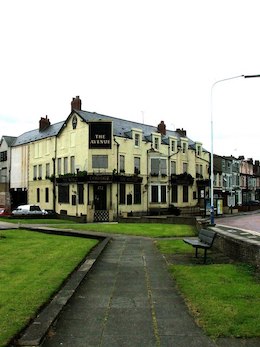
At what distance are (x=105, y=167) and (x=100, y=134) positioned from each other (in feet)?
12.1

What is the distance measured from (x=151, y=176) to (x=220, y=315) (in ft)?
134

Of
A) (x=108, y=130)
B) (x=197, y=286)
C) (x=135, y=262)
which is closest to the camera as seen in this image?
(x=197, y=286)

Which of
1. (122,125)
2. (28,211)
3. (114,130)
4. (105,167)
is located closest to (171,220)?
(105,167)

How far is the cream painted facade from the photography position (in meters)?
42.1

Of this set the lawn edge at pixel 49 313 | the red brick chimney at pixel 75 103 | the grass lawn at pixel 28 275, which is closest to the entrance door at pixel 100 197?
the red brick chimney at pixel 75 103

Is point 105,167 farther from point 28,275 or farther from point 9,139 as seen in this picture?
point 28,275

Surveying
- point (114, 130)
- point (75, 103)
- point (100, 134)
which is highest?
point (75, 103)

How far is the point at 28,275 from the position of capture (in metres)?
9.61

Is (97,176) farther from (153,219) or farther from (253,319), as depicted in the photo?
(253,319)

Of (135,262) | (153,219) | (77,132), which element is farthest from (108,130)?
(135,262)

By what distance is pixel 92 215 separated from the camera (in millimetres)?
39156

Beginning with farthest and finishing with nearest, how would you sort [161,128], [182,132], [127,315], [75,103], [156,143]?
[182,132], [161,128], [156,143], [75,103], [127,315]

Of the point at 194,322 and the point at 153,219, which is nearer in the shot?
the point at 194,322

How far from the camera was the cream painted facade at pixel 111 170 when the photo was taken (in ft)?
138
